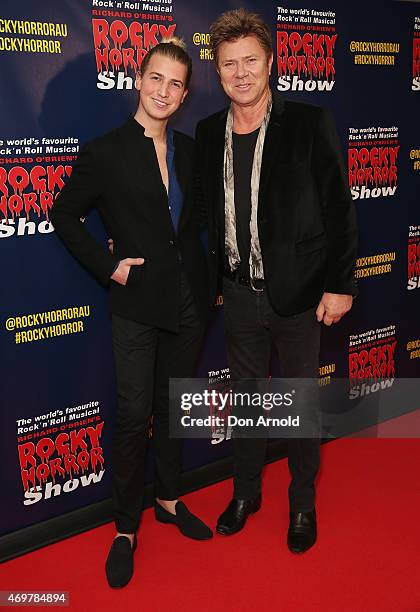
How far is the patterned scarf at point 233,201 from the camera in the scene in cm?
237

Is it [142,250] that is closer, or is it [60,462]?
[142,250]

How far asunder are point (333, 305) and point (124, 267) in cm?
74

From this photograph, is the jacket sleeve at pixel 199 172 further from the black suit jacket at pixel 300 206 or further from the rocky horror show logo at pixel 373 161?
the rocky horror show logo at pixel 373 161

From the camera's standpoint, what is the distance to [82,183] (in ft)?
7.70

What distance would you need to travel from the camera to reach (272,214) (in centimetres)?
235

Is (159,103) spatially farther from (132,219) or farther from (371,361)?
(371,361)

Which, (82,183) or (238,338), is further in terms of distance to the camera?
(238,338)

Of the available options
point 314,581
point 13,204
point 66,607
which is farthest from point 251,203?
point 66,607

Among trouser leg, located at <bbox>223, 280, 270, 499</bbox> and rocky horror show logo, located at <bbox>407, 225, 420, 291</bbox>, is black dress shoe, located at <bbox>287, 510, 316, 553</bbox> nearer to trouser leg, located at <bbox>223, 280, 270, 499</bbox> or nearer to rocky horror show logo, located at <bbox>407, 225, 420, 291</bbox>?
trouser leg, located at <bbox>223, 280, 270, 499</bbox>

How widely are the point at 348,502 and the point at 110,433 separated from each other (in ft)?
3.45

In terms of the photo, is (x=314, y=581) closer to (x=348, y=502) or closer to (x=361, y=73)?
(x=348, y=502)

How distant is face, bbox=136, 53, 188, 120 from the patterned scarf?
10.2 inches

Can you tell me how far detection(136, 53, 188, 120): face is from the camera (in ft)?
7.45

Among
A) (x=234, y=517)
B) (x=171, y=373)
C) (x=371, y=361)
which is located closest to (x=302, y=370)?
(x=171, y=373)
